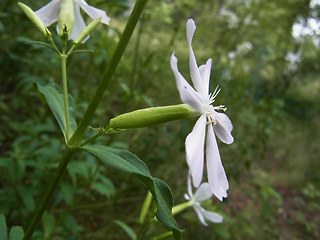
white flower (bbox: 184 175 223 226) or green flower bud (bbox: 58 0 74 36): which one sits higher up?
green flower bud (bbox: 58 0 74 36)

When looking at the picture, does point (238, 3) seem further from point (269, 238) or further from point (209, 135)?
point (209, 135)

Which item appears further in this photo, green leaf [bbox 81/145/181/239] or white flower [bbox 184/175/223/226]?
white flower [bbox 184/175/223/226]

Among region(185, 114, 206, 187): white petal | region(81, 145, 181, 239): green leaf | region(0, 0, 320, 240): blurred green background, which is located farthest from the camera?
region(0, 0, 320, 240): blurred green background

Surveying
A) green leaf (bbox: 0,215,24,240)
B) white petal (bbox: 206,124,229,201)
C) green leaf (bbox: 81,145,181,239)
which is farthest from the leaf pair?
green leaf (bbox: 0,215,24,240)

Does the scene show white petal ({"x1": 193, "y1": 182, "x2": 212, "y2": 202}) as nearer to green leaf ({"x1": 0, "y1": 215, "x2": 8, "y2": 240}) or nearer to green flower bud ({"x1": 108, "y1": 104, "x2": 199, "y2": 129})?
green flower bud ({"x1": 108, "y1": 104, "x2": 199, "y2": 129})

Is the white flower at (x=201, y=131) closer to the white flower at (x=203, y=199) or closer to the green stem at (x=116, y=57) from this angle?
the green stem at (x=116, y=57)

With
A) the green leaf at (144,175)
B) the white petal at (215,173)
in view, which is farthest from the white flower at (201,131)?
the green leaf at (144,175)

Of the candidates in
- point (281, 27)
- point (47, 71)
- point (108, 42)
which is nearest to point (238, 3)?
point (281, 27)
